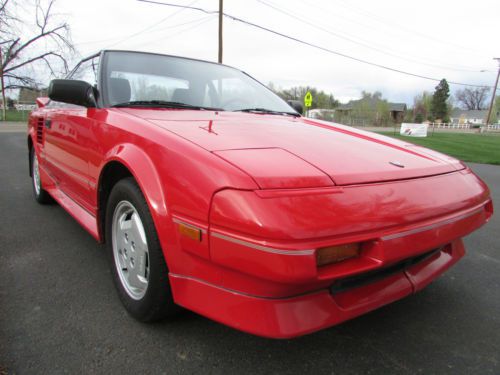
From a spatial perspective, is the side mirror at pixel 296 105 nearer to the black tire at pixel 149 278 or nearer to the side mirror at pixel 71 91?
the side mirror at pixel 71 91

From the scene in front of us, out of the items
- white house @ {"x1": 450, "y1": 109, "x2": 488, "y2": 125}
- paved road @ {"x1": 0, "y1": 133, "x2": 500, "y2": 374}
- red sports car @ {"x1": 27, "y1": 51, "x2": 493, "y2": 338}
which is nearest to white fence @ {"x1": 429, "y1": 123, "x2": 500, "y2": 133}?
white house @ {"x1": 450, "y1": 109, "x2": 488, "y2": 125}

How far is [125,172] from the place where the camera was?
1.91 m

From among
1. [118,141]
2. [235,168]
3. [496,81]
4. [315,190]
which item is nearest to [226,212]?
[235,168]

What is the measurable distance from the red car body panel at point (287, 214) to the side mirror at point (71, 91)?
0.47m

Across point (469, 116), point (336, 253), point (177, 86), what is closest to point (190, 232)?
point (336, 253)

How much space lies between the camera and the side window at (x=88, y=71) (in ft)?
8.15

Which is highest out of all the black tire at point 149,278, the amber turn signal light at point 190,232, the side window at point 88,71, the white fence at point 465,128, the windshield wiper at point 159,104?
the side window at point 88,71

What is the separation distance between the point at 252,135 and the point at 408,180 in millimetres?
733

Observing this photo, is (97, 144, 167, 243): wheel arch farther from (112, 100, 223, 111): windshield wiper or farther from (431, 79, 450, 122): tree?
(431, 79, 450, 122): tree

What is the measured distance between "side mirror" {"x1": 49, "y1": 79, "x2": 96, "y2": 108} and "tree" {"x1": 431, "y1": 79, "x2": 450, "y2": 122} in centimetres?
7543

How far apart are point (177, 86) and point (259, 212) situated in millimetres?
1682

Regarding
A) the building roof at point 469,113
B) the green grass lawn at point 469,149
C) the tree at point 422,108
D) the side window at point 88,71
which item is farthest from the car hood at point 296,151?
the building roof at point 469,113

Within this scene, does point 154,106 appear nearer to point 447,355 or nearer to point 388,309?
point 388,309

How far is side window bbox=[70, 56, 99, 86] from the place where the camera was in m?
2.48
